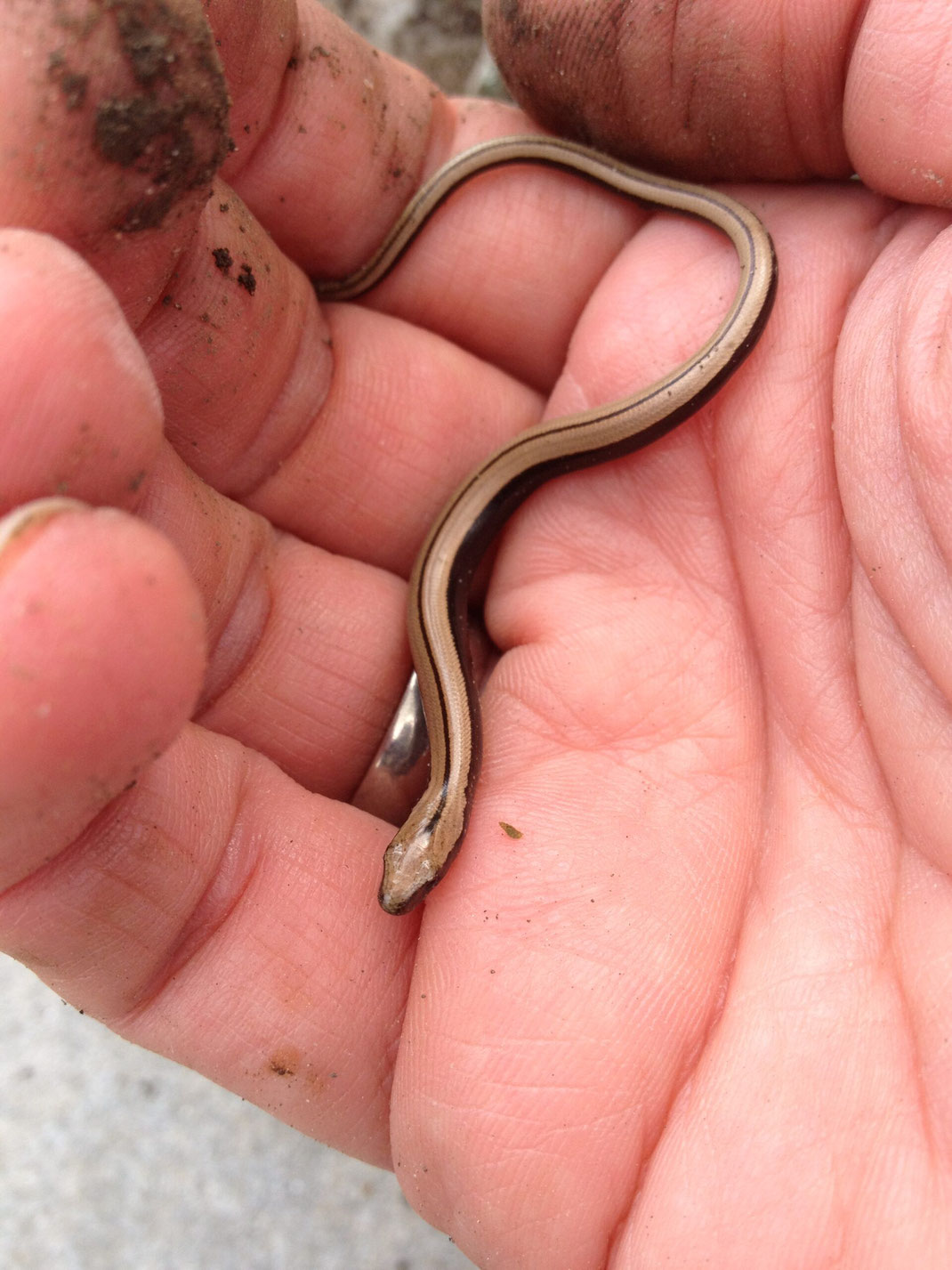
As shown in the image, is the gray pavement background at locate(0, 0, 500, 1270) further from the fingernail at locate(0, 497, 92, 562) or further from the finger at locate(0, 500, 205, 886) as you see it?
the fingernail at locate(0, 497, 92, 562)

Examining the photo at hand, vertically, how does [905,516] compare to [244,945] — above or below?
above

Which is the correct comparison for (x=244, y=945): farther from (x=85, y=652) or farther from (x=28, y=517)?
(x=28, y=517)

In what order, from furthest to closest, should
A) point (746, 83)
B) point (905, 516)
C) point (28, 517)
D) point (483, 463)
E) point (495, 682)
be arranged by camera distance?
point (483, 463) → point (495, 682) → point (746, 83) → point (905, 516) → point (28, 517)

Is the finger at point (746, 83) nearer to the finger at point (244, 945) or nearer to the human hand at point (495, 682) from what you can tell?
the human hand at point (495, 682)

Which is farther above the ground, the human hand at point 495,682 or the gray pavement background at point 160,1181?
the human hand at point 495,682

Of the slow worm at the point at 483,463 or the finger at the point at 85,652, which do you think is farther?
the slow worm at the point at 483,463

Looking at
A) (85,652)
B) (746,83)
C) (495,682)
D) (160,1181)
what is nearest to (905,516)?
(495,682)

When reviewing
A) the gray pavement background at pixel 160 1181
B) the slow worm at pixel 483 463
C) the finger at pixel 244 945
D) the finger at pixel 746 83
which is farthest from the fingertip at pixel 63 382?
the gray pavement background at pixel 160 1181

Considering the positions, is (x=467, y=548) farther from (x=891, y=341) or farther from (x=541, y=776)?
(x=891, y=341)
